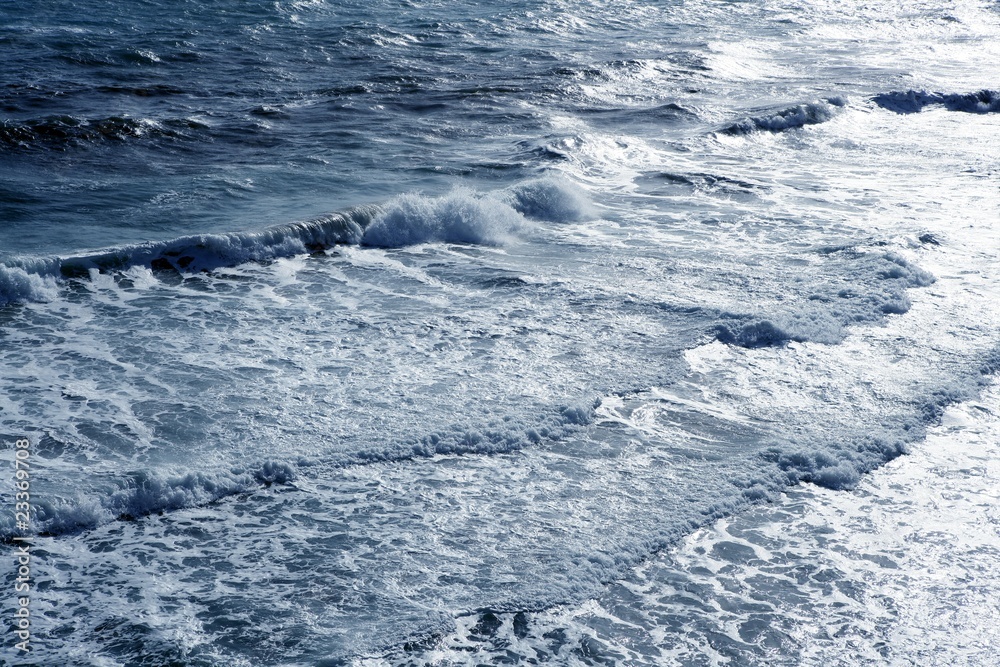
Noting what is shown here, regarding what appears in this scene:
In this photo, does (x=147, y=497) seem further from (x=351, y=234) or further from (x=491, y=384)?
(x=351, y=234)

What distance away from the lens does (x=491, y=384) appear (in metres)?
7.37

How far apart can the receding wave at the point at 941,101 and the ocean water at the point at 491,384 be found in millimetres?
1936

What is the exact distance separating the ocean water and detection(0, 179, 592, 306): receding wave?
5 centimetres

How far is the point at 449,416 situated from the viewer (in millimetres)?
6879

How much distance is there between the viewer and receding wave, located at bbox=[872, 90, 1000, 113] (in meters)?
17.9

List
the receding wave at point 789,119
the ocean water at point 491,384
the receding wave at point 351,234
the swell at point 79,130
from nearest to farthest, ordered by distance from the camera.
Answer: the ocean water at point 491,384 → the receding wave at point 351,234 → the swell at point 79,130 → the receding wave at point 789,119

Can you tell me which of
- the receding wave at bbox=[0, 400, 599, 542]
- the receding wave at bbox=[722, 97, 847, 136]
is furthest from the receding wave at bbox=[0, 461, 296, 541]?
the receding wave at bbox=[722, 97, 847, 136]

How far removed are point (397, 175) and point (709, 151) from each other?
482 centimetres

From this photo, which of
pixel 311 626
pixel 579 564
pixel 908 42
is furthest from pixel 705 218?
pixel 908 42

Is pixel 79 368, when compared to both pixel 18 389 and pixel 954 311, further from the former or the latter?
pixel 954 311

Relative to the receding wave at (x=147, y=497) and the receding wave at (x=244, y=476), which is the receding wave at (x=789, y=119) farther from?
the receding wave at (x=147, y=497)
